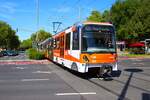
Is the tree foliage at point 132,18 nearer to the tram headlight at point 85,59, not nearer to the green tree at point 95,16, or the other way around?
the green tree at point 95,16

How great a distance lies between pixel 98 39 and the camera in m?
18.0

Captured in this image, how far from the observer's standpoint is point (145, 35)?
229 ft

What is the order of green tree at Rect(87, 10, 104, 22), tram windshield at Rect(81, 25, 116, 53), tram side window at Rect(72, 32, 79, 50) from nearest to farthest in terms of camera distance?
tram windshield at Rect(81, 25, 116, 53)
tram side window at Rect(72, 32, 79, 50)
green tree at Rect(87, 10, 104, 22)

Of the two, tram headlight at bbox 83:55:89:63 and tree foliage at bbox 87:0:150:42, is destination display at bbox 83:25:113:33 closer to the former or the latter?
tram headlight at bbox 83:55:89:63

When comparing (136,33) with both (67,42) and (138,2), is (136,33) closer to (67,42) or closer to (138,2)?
(138,2)

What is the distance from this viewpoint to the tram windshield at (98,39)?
1783 centimetres

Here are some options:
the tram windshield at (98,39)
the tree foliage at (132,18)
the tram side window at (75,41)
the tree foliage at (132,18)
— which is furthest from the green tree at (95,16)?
the tram windshield at (98,39)

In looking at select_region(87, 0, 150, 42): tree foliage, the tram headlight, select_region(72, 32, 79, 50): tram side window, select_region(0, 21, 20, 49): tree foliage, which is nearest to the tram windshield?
the tram headlight

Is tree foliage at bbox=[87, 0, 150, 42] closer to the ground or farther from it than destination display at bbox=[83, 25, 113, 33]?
farther from it

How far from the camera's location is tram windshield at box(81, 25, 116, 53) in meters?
17.8

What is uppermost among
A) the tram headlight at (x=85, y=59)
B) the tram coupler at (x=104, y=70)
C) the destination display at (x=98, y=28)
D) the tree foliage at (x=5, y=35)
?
the tree foliage at (x=5, y=35)

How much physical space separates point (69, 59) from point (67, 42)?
1365mm

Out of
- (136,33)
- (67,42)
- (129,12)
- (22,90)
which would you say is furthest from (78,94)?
(129,12)

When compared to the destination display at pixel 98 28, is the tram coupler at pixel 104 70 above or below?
below
